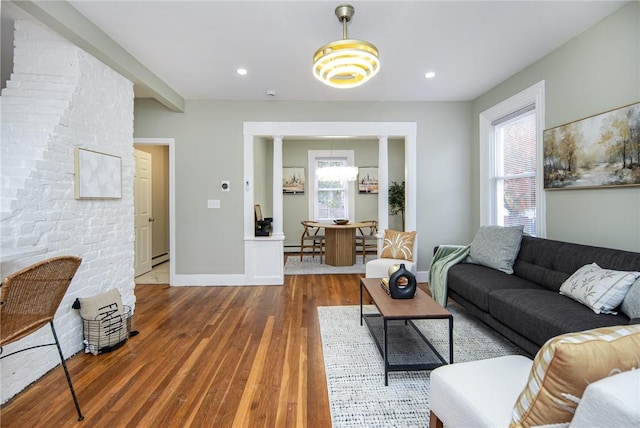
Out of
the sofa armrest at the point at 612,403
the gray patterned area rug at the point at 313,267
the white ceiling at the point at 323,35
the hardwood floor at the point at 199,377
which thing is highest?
the white ceiling at the point at 323,35

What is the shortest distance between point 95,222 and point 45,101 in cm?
100

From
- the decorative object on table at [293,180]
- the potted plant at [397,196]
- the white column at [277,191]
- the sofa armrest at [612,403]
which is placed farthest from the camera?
the decorative object on table at [293,180]

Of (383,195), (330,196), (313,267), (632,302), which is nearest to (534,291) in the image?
(632,302)

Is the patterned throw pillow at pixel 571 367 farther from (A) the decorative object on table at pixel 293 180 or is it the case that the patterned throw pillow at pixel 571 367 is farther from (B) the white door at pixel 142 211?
(A) the decorative object on table at pixel 293 180

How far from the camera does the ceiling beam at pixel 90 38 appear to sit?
2014 millimetres

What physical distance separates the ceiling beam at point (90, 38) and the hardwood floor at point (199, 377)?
2313 millimetres

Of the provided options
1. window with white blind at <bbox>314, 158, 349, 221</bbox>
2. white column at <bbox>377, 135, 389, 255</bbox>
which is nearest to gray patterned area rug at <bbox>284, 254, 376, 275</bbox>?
white column at <bbox>377, 135, 389, 255</bbox>

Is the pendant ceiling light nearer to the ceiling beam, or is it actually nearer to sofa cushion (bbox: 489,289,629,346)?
the ceiling beam

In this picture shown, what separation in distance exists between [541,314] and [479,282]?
0.75 m

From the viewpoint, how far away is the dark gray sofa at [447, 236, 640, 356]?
72.3 inches

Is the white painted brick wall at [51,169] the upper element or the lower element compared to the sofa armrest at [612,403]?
upper

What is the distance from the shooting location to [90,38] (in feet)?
7.88

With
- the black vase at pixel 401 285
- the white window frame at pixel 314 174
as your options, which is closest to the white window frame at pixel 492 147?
the black vase at pixel 401 285

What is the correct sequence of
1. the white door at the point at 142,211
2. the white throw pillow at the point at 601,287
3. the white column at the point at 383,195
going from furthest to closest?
the white door at the point at 142,211
the white column at the point at 383,195
the white throw pillow at the point at 601,287
